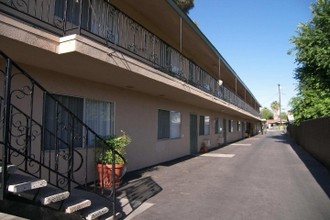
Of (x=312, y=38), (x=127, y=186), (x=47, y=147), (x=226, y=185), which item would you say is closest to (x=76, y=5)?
(x=47, y=147)

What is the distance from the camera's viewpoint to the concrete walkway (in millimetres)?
6480

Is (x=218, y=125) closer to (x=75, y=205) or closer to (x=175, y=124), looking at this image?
(x=175, y=124)

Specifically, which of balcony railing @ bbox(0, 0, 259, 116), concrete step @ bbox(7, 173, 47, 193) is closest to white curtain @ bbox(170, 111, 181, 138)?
balcony railing @ bbox(0, 0, 259, 116)

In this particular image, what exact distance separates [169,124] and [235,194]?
7.12 meters

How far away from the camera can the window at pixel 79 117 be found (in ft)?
25.6

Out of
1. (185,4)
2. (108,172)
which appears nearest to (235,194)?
(108,172)

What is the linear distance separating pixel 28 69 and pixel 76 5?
7.83ft

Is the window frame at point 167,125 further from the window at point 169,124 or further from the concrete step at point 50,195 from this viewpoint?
the concrete step at point 50,195

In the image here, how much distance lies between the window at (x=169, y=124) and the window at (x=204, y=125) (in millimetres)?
4662

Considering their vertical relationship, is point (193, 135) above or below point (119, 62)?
below

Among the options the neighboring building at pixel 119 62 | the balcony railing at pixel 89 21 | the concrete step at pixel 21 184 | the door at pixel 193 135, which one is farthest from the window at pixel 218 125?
the concrete step at pixel 21 184

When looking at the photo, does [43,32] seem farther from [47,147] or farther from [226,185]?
[226,185]

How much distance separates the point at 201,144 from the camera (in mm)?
20422

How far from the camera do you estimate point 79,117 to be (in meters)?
8.84
